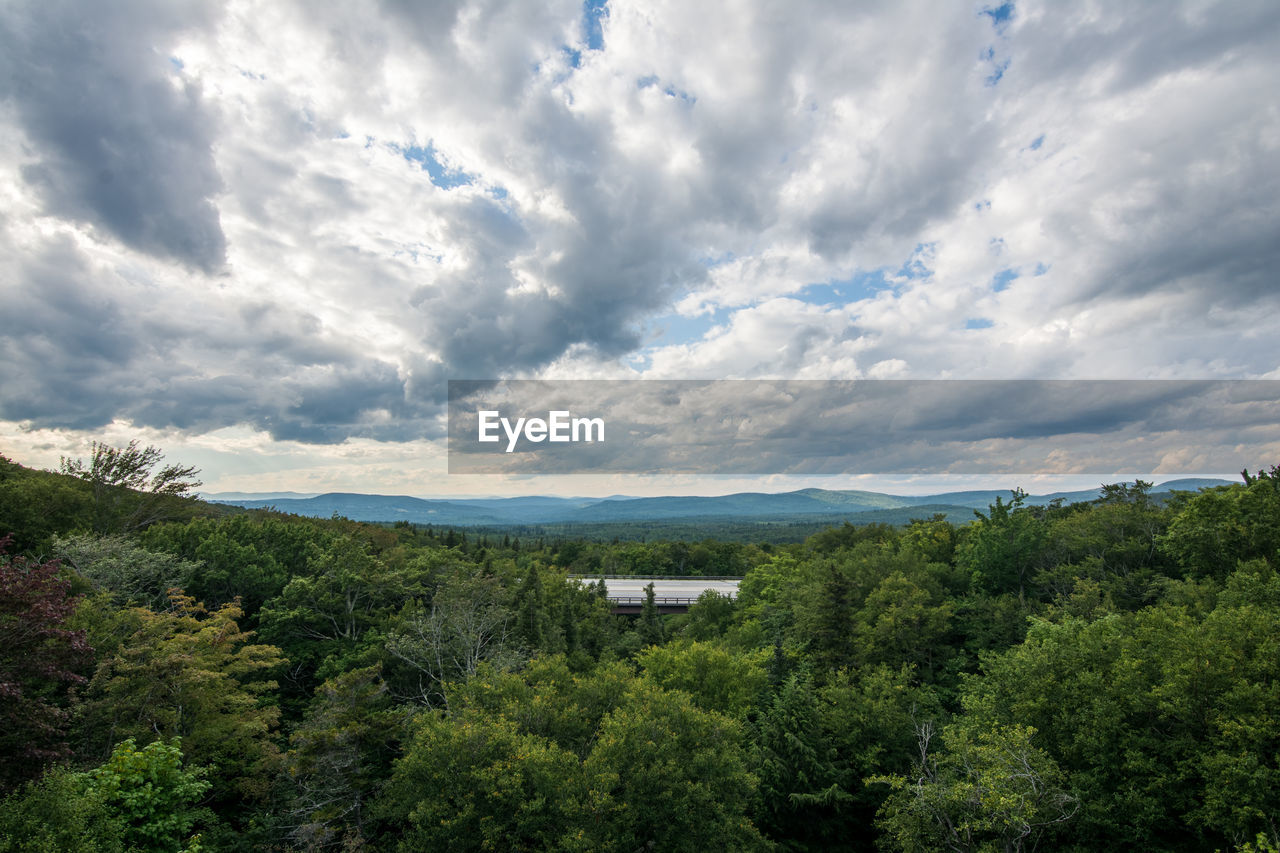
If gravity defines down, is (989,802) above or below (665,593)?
above

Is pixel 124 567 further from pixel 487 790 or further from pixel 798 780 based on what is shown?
pixel 798 780

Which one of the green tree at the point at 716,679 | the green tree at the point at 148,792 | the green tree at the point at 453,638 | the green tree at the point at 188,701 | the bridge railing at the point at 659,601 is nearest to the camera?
the green tree at the point at 148,792

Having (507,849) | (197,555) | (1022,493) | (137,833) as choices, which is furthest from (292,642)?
(1022,493)

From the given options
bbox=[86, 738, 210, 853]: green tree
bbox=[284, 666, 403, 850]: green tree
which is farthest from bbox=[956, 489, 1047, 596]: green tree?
bbox=[86, 738, 210, 853]: green tree

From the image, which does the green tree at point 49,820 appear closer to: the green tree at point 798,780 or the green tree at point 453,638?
the green tree at point 453,638

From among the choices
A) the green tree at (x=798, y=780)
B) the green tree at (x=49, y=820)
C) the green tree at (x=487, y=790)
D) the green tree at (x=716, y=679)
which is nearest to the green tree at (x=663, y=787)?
the green tree at (x=487, y=790)

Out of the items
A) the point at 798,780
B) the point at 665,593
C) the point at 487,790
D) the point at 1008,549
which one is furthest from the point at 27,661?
the point at 665,593

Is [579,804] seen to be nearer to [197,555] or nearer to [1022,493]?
[197,555]

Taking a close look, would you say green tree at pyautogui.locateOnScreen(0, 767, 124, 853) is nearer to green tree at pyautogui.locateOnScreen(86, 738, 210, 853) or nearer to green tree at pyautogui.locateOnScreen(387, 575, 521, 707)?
green tree at pyautogui.locateOnScreen(86, 738, 210, 853)
